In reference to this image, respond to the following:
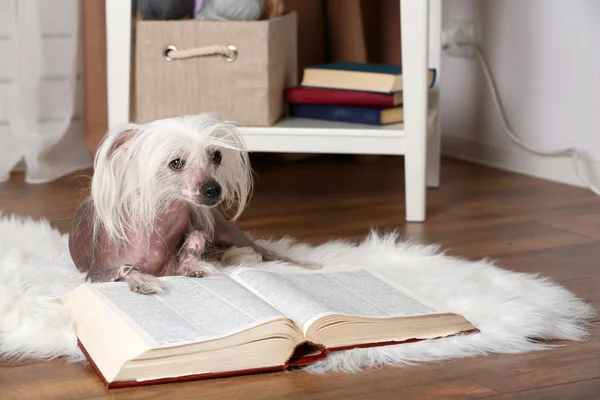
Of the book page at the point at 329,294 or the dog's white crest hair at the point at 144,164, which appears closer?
the book page at the point at 329,294

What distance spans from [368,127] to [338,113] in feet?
0.34

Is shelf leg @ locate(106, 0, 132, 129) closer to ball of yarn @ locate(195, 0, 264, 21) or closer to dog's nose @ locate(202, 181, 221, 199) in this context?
ball of yarn @ locate(195, 0, 264, 21)

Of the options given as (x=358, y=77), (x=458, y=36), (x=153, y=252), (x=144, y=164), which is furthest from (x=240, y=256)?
(x=458, y=36)

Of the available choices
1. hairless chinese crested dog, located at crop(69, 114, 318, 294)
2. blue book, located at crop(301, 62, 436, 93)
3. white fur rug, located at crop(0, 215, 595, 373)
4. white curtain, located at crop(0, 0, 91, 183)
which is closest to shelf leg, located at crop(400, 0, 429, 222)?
blue book, located at crop(301, 62, 436, 93)

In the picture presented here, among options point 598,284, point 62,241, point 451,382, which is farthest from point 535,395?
point 62,241

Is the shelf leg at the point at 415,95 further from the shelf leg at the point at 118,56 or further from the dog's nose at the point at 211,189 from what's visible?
the dog's nose at the point at 211,189

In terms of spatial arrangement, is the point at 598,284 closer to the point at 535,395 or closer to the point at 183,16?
the point at 535,395

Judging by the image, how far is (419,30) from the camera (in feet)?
6.21

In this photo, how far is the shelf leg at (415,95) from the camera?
6.20 feet

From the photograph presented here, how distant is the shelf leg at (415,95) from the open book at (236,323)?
0.64 metres

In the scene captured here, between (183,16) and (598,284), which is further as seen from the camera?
(183,16)

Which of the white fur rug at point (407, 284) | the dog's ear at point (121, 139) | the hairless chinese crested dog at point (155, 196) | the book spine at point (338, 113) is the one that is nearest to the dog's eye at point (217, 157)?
the hairless chinese crested dog at point (155, 196)

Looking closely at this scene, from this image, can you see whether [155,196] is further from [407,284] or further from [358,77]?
[358,77]

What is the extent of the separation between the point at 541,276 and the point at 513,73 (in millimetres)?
1040
